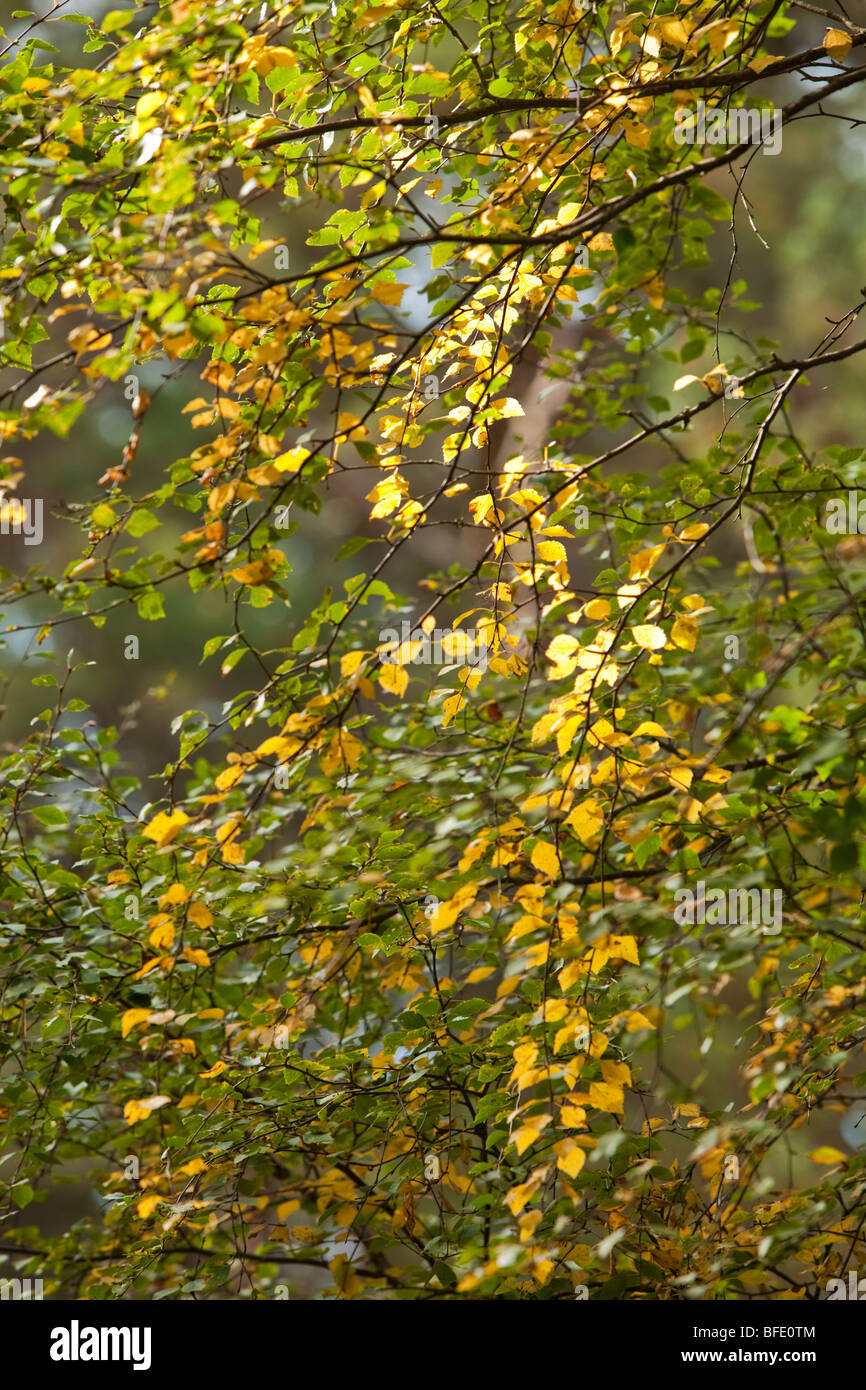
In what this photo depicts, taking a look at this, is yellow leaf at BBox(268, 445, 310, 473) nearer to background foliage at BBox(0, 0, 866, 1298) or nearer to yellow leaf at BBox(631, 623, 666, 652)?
background foliage at BBox(0, 0, 866, 1298)

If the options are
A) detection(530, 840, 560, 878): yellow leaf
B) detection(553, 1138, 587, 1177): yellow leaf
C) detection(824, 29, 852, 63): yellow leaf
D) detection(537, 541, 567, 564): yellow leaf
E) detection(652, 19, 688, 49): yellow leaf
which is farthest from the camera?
detection(537, 541, 567, 564): yellow leaf

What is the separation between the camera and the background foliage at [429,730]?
1.34 m

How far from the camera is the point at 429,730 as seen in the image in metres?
2.44

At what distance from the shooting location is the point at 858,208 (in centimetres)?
752

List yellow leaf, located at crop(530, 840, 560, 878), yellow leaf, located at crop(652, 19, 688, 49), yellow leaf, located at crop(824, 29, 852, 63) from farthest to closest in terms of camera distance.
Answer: yellow leaf, located at crop(824, 29, 852, 63) → yellow leaf, located at crop(652, 19, 688, 49) → yellow leaf, located at crop(530, 840, 560, 878)

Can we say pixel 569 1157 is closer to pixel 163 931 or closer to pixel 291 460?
pixel 163 931

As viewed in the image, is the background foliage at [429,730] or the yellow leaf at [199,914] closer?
the background foliage at [429,730]

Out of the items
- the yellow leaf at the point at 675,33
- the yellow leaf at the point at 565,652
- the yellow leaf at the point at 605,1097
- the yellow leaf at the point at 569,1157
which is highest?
the yellow leaf at the point at 675,33

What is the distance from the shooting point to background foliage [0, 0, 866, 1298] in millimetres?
1342

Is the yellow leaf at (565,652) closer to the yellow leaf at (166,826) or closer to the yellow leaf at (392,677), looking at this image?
the yellow leaf at (392,677)

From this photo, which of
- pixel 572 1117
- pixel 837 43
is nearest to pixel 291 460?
pixel 572 1117

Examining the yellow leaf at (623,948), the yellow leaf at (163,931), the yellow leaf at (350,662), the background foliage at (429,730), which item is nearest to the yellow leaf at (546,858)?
the background foliage at (429,730)

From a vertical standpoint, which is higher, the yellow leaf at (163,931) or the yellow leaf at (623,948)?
the yellow leaf at (163,931)

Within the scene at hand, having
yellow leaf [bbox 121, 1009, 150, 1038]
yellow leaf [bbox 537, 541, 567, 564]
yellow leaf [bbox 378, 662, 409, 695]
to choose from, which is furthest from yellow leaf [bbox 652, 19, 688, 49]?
yellow leaf [bbox 121, 1009, 150, 1038]
